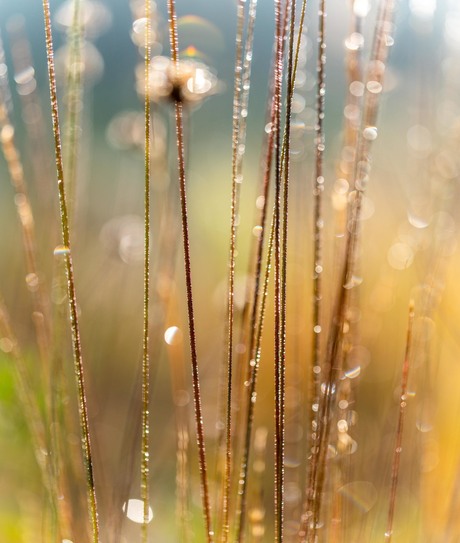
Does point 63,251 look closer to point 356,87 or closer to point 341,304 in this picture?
point 341,304

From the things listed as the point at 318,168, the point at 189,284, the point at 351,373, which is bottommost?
the point at 351,373

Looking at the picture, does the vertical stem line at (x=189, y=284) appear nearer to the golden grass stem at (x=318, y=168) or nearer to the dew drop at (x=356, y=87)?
the golden grass stem at (x=318, y=168)

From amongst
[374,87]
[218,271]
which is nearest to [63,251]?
[374,87]

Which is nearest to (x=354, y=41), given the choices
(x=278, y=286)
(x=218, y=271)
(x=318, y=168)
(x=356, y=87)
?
(x=356, y=87)

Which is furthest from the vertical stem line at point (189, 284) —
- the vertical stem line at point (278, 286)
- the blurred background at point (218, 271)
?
the blurred background at point (218, 271)

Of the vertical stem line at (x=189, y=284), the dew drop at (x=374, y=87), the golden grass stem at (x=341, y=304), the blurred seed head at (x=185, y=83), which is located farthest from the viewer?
the blurred seed head at (x=185, y=83)

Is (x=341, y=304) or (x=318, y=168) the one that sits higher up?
(x=318, y=168)

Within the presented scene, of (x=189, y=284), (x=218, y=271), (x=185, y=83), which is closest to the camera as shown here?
(x=189, y=284)

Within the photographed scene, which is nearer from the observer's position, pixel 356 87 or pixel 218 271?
pixel 356 87

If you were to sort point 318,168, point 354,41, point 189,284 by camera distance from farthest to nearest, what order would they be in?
point 354,41
point 318,168
point 189,284
